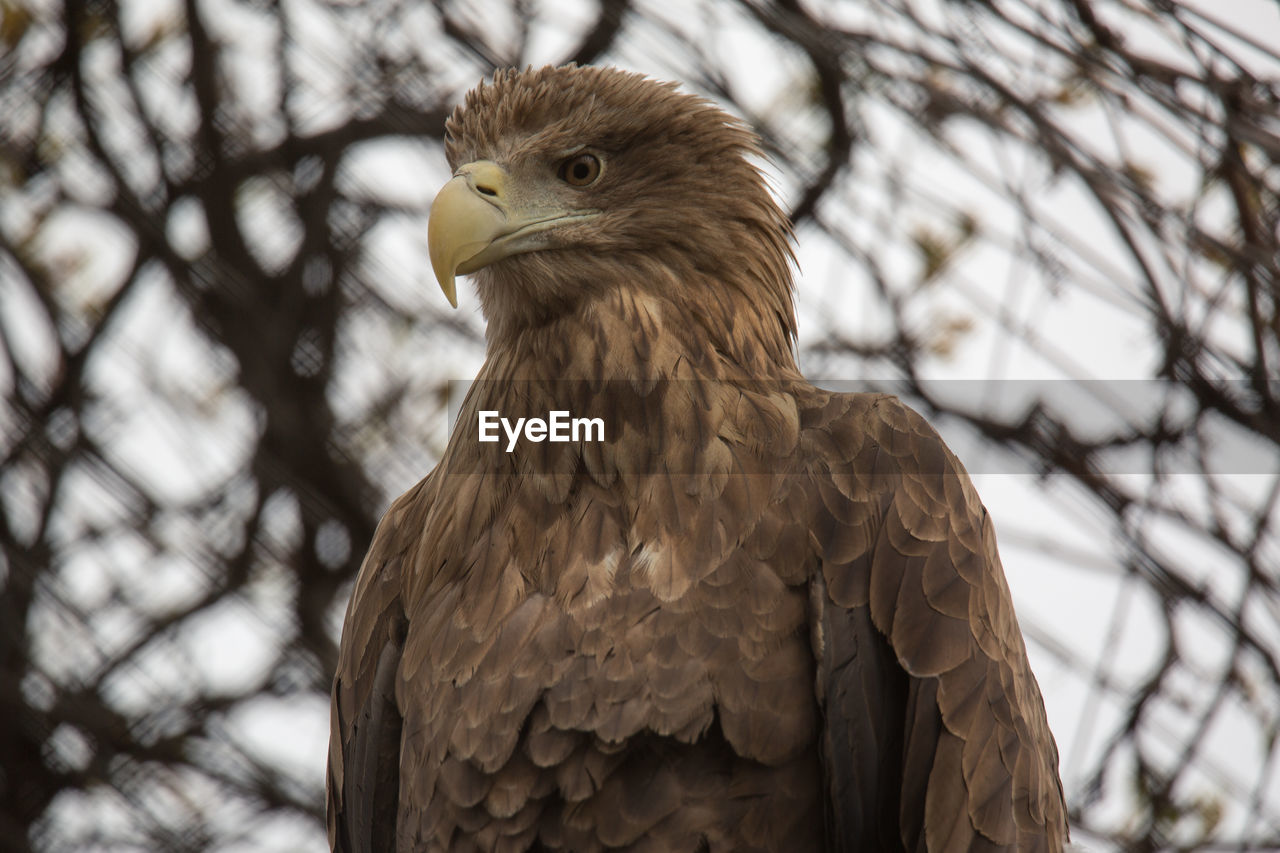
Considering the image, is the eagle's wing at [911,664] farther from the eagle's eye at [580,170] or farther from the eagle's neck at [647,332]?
the eagle's eye at [580,170]

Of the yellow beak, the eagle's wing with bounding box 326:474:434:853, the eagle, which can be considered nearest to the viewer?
the eagle

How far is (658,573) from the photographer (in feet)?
Answer: 8.80

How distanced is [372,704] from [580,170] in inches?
46.9

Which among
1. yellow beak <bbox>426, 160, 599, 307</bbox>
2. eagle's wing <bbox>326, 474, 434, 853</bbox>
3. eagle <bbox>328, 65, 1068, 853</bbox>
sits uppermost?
yellow beak <bbox>426, 160, 599, 307</bbox>

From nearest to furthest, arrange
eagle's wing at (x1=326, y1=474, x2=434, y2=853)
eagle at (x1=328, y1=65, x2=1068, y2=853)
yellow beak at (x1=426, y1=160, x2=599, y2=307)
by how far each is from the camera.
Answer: eagle at (x1=328, y1=65, x2=1068, y2=853) → yellow beak at (x1=426, y1=160, x2=599, y2=307) → eagle's wing at (x1=326, y1=474, x2=434, y2=853)

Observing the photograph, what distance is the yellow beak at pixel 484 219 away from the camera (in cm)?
289

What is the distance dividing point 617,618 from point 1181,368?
243 centimetres

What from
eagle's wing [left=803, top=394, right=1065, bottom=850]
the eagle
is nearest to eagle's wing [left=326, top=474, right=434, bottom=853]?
the eagle

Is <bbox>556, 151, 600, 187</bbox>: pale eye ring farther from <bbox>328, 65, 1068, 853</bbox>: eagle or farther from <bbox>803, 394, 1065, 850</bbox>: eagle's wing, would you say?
<bbox>803, 394, 1065, 850</bbox>: eagle's wing

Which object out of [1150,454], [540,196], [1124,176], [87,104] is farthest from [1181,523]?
[87,104]

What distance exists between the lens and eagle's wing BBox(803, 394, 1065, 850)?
263cm

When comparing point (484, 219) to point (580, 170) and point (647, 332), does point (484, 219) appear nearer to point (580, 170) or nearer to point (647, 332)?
point (580, 170)

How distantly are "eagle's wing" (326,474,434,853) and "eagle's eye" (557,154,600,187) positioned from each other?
749mm

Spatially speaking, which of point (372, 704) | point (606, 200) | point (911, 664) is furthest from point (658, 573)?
point (606, 200)
